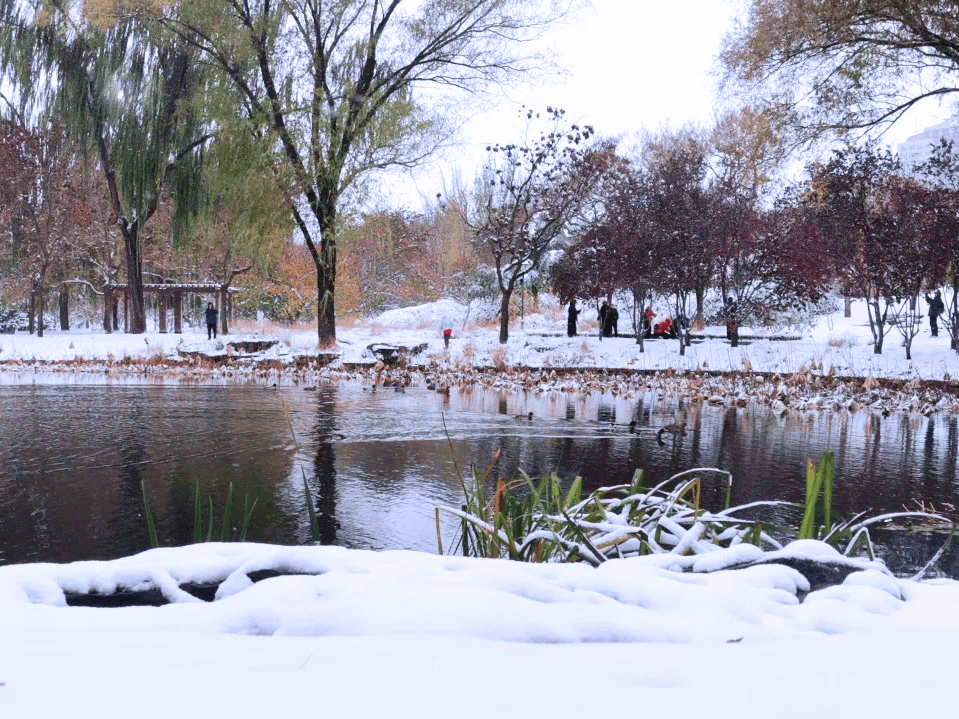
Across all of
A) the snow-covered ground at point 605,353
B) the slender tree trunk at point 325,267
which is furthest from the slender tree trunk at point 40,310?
the slender tree trunk at point 325,267

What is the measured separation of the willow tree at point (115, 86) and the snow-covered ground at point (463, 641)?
25797 mm

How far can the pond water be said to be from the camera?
4.99m

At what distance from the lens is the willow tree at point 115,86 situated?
26000 millimetres

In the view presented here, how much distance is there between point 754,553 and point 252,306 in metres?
41.5

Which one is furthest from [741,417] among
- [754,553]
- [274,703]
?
[274,703]

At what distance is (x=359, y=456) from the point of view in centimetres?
740

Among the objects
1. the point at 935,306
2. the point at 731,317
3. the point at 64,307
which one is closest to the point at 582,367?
the point at 731,317

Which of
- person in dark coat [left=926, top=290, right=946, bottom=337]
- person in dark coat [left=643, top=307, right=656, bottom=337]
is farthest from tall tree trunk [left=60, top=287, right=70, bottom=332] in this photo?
person in dark coat [left=926, top=290, right=946, bottom=337]

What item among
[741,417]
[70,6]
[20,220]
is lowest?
[741,417]

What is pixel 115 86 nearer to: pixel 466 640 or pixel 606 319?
pixel 606 319

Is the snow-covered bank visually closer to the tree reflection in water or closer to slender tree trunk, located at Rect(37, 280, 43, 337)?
slender tree trunk, located at Rect(37, 280, 43, 337)

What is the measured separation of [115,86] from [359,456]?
2318cm

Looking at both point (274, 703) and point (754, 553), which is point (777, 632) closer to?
point (754, 553)

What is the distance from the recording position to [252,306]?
42250 mm
